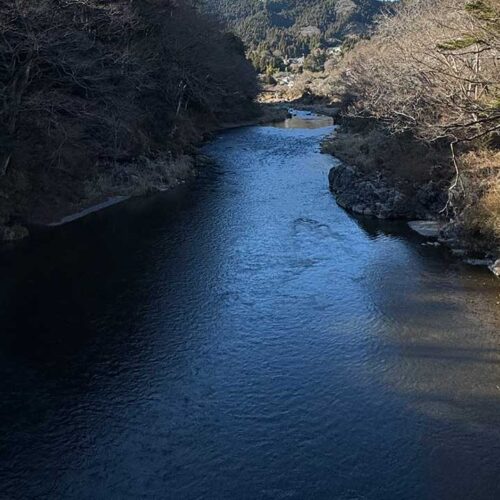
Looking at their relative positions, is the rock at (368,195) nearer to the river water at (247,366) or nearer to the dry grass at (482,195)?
the river water at (247,366)

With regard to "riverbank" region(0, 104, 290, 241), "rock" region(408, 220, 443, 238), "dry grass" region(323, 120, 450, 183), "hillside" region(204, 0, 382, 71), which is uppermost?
"hillside" region(204, 0, 382, 71)

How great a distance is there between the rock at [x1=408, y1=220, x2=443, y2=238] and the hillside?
9739 centimetres

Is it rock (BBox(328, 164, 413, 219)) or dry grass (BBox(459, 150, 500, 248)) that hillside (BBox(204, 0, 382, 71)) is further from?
dry grass (BBox(459, 150, 500, 248))

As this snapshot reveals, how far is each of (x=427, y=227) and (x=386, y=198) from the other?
286cm

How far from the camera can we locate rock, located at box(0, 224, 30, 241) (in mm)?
18578

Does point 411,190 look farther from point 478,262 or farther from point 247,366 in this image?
point 247,366

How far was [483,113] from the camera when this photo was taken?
14203 millimetres

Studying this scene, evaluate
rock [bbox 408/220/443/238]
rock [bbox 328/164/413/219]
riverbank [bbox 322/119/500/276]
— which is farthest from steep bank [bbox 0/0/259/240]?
Result: rock [bbox 408/220/443/238]

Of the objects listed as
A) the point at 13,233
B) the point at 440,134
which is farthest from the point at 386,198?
the point at 13,233

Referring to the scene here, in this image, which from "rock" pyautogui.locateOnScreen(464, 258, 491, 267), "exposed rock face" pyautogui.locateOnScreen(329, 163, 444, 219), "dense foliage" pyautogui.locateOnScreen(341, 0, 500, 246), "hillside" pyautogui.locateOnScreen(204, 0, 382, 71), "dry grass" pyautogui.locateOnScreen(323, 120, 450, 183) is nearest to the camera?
"dense foliage" pyautogui.locateOnScreen(341, 0, 500, 246)

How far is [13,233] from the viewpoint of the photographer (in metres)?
18.8

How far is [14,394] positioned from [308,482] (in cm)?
562

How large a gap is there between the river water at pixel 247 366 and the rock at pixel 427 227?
52cm

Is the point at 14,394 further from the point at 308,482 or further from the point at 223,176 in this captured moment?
the point at 223,176
